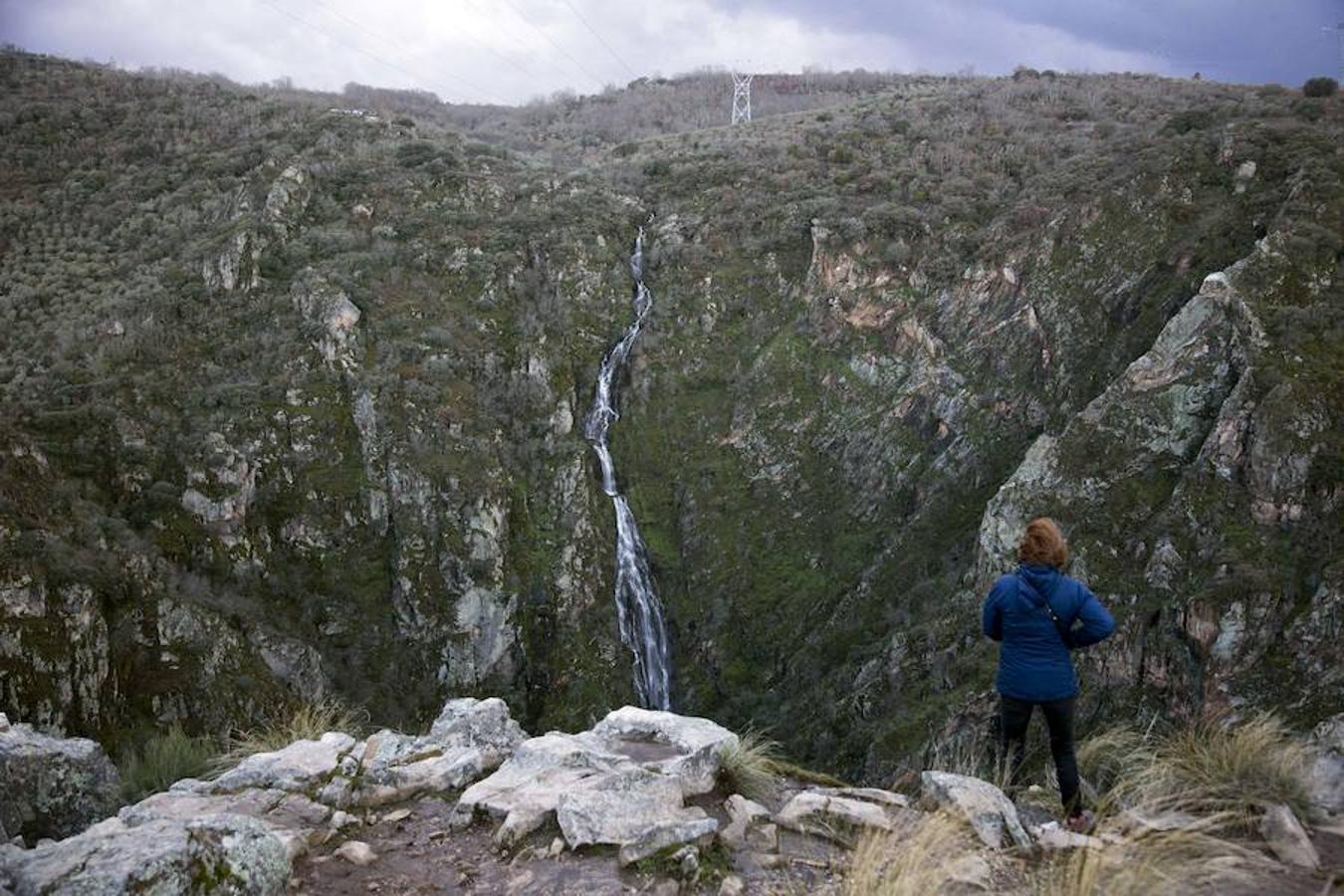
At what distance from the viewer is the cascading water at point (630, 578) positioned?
29.0 m

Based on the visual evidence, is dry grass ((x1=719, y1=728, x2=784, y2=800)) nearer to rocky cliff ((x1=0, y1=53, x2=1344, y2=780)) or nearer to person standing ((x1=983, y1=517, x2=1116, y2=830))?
person standing ((x1=983, y1=517, x2=1116, y2=830))

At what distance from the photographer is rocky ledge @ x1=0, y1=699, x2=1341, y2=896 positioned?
428 centimetres

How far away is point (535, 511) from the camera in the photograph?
31.1 meters

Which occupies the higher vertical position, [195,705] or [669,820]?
[669,820]

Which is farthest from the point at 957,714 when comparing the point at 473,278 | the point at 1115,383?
the point at 473,278

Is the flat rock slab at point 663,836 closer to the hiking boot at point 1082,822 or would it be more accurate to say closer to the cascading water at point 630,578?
the hiking boot at point 1082,822

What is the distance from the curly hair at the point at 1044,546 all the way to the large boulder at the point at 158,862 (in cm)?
518

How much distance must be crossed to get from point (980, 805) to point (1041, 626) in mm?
1289

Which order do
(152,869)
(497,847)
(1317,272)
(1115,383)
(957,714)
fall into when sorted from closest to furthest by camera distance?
(152,869), (497,847), (957,714), (1317,272), (1115,383)

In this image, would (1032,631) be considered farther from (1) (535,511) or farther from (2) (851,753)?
(1) (535,511)

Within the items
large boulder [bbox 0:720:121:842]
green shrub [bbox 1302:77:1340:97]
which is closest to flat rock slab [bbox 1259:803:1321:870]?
large boulder [bbox 0:720:121:842]

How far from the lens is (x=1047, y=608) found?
18.7ft

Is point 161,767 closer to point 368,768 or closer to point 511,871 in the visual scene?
point 368,768

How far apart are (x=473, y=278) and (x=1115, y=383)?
26.1 metres
